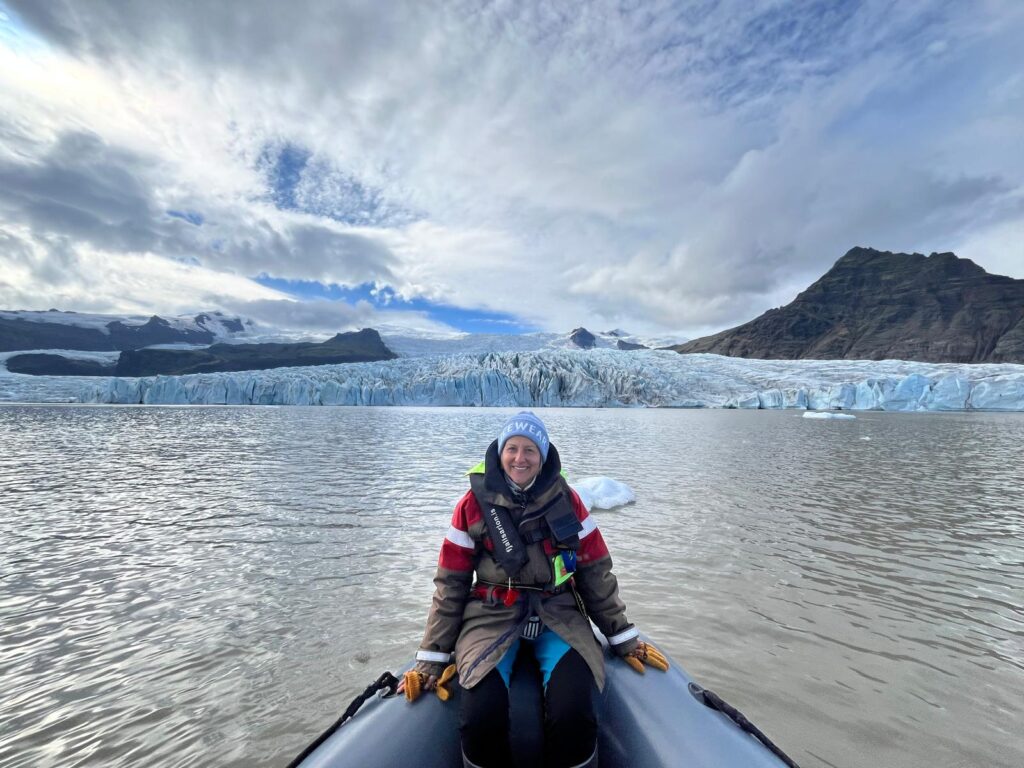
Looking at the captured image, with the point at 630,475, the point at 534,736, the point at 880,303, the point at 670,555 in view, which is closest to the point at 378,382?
the point at 630,475

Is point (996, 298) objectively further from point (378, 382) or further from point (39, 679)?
point (39, 679)

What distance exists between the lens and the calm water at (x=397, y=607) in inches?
123

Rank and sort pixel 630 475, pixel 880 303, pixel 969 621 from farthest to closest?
pixel 880 303
pixel 630 475
pixel 969 621

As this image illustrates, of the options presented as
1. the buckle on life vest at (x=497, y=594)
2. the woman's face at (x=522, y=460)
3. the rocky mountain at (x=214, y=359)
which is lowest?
Answer: the buckle on life vest at (x=497, y=594)

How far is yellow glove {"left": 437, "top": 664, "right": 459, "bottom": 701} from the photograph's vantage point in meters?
2.32

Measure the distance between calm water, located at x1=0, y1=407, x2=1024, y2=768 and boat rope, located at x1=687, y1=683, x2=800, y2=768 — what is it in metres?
1.01

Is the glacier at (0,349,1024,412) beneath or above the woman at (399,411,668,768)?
above

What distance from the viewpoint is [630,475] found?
42.8 ft

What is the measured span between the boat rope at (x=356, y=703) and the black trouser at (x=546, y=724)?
0.45 metres

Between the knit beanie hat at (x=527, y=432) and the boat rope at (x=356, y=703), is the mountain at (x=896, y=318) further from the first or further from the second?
Result: the boat rope at (x=356, y=703)

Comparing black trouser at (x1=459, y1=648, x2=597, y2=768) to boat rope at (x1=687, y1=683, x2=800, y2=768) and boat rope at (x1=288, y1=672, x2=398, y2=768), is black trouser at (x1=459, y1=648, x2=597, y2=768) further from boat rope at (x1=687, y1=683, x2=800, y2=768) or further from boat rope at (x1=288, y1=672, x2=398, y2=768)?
boat rope at (x1=687, y1=683, x2=800, y2=768)

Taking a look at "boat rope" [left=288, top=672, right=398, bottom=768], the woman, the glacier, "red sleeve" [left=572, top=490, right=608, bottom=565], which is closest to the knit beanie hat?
the woman

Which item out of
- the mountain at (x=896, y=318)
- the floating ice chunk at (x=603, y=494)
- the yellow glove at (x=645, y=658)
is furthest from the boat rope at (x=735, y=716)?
the mountain at (x=896, y=318)

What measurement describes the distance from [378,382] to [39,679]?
56003mm
